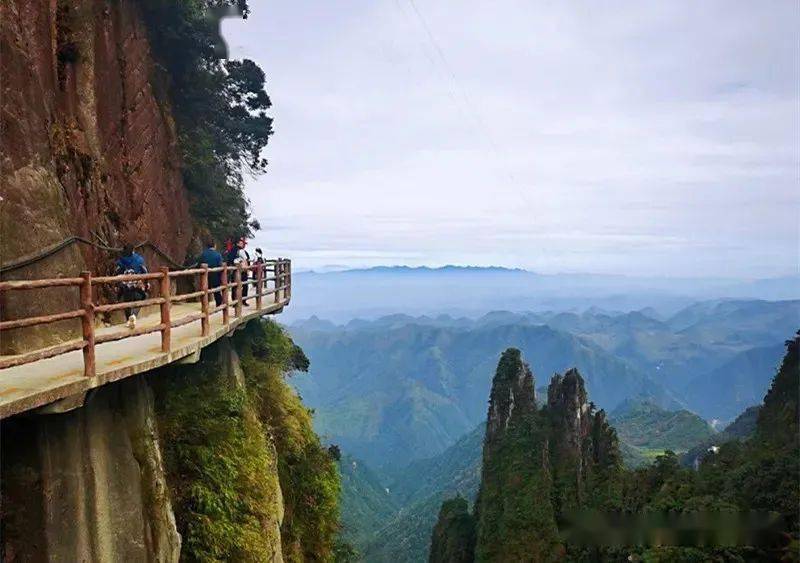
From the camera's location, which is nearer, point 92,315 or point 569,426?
point 92,315

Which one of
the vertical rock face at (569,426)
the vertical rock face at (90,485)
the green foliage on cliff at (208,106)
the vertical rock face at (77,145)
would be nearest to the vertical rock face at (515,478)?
the vertical rock face at (569,426)

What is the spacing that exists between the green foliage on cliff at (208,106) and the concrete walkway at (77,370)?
11.3 meters

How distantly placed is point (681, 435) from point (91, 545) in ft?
480

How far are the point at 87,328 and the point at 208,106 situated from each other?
17.1 metres

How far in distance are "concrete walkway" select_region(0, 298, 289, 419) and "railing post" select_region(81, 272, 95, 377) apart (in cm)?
15

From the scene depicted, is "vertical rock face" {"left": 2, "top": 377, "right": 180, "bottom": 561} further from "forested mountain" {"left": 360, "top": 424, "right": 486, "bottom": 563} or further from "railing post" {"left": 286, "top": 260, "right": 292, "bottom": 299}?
"forested mountain" {"left": 360, "top": 424, "right": 486, "bottom": 563}

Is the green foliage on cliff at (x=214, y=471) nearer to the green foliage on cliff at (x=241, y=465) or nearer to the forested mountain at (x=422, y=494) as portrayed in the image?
the green foliage on cliff at (x=241, y=465)

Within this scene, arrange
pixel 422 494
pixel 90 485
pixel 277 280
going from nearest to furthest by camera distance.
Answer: pixel 90 485 → pixel 277 280 → pixel 422 494

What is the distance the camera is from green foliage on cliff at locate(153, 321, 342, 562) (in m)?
10.4

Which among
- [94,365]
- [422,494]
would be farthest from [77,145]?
[422,494]

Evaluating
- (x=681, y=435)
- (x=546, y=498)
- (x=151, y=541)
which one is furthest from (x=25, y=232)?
(x=681, y=435)

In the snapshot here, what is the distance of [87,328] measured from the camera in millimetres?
7230

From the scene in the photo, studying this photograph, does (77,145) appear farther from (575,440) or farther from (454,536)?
(454,536)

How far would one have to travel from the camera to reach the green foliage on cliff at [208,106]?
1933 centimetres
